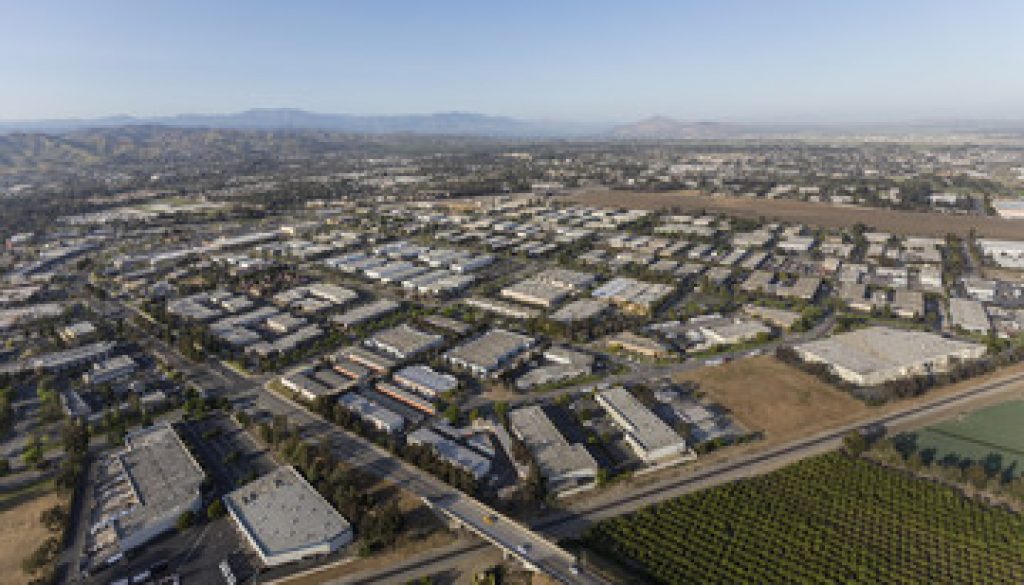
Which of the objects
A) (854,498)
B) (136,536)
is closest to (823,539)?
(854,498)

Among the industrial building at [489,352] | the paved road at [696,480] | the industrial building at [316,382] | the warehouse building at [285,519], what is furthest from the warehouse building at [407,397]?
the paved road at [696,480]

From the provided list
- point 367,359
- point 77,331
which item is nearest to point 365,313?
point 367,359

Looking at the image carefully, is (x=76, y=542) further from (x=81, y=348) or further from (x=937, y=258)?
(x=937, y=258)

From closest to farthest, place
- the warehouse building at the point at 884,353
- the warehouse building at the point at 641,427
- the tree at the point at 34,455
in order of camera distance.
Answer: the warehouse building at the point at 641,427, the tree at the point at 34,455, the warehouse building at the point at 884,353

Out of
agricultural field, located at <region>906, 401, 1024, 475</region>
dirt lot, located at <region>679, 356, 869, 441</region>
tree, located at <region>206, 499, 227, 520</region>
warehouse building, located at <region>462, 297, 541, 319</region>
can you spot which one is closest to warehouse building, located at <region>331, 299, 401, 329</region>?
warehouse building, located at <region>462, 297, 541, 319</region>

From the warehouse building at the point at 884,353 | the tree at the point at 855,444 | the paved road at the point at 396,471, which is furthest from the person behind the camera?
the warehouse building at the point at 884,353

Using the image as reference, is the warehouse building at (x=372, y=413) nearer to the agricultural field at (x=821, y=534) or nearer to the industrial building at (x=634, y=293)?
the agricultural field at (x=821, y=534)
